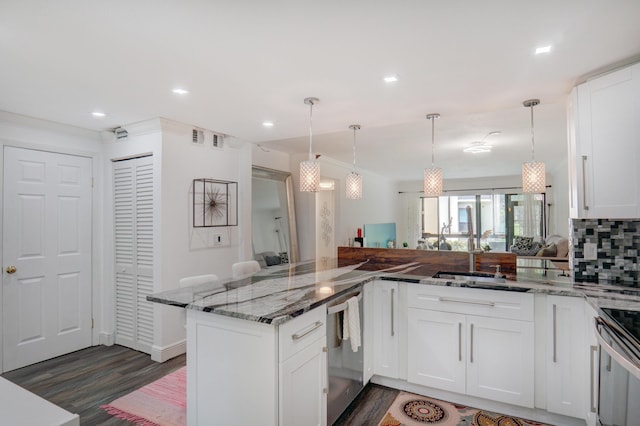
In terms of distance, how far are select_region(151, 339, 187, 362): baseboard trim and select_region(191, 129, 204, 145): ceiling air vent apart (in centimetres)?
208

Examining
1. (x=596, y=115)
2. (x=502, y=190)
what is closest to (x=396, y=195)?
(x=502, y=190)

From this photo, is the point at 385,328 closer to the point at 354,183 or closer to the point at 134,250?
the point at 354,183

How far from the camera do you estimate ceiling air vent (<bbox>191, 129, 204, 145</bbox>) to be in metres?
3.68

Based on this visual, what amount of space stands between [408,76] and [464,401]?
232cm

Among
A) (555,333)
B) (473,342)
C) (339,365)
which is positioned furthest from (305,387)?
(555,333)

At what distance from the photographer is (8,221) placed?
3.13m

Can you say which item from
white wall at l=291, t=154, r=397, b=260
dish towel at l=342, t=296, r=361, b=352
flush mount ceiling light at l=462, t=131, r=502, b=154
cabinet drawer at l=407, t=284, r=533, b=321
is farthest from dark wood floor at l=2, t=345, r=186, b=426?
flush mount ceiling light at l=462, t=131, r=502, b=154

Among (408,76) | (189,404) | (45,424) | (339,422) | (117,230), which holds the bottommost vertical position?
(339,422)

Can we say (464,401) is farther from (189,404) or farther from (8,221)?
(8,221)

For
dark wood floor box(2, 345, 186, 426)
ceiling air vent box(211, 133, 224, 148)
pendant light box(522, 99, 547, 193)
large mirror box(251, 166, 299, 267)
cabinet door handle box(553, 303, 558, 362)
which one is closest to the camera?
cabinet door handle box(553, 303, 558, 362)

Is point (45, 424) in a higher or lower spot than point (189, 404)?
higher

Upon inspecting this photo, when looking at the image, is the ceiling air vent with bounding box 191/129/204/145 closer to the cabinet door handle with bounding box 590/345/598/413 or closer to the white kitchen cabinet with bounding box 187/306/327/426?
the white kitchen cabinet with bounding box 187/306/327/426

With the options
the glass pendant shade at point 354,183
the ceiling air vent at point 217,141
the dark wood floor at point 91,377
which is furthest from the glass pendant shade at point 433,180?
Answer: the dark wood floor at point 91,377

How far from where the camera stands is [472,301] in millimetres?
2395
